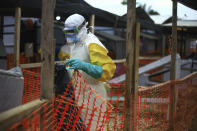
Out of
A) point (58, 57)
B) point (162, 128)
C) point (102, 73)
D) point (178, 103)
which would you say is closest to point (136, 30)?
point (102, 73)

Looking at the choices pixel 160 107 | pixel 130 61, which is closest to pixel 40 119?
pixel 130 61

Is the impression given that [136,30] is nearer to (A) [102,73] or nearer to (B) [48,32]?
(A) [102,73]

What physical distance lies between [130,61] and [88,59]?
64cm

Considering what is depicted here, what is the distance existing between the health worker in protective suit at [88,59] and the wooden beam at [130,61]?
1.02 feet

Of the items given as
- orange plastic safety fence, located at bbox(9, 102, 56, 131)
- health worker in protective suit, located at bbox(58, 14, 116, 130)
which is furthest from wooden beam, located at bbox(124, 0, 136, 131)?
orange plastic safety fence, located at bbox(9, 102, 56, 131)

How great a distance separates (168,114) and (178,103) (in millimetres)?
726

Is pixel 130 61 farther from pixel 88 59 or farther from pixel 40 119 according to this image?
pixel 40 119

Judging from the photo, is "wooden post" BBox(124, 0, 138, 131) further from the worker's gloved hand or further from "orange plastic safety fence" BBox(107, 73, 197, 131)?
the worker's gloved hand

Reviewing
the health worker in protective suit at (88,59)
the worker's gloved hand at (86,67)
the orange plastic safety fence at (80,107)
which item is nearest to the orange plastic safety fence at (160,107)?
the orange plastic safety fence at (80,107)

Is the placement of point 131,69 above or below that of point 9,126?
above

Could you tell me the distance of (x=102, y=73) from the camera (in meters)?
3.05

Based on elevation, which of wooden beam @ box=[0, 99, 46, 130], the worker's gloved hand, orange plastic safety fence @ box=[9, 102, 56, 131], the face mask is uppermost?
the face mask

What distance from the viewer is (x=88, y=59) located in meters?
3.31

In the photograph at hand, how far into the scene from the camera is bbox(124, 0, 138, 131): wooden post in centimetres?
279
